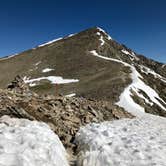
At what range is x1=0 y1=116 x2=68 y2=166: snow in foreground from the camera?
35.4 ft

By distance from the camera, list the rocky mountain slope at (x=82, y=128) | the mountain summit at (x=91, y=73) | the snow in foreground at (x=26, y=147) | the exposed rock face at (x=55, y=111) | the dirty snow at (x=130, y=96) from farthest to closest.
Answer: the mountain summit at (x=91, y=73)
the dirty snow at (x=130, y=96)
the exposed rock face at (x=55, y=111)
the rocky mountain slope at (x=82, y=128)
the snow in foreground at (x=26, y=147)

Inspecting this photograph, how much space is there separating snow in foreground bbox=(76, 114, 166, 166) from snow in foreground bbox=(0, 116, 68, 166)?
157 cm

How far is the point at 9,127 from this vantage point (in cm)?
1479

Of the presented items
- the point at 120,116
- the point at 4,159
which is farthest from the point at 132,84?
the point at 4,159

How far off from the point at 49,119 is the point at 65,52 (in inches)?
3710

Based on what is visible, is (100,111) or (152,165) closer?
(152,165)

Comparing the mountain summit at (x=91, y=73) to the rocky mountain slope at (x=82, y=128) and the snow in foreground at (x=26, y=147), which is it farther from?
the snow in foreground at (x=26, y=147)

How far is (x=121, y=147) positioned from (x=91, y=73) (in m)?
65.6

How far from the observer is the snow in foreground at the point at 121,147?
12.4 meters

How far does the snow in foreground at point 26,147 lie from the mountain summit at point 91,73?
29607 millimetres

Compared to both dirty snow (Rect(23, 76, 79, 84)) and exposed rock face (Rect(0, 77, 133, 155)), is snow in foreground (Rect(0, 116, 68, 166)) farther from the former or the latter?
dirty snow (Rect(23, 76, 79, 84))

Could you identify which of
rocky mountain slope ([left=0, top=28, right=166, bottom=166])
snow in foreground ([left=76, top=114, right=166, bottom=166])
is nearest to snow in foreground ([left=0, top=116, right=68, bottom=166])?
rocky mountain slope ([left=0, top=28, right=166, bottom=166])

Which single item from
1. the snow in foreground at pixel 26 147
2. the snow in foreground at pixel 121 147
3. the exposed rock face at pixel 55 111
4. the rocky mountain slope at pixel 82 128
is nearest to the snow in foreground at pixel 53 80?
the rocky mountain slope at pixel 82 128

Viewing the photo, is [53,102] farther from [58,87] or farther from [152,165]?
[58,87]
